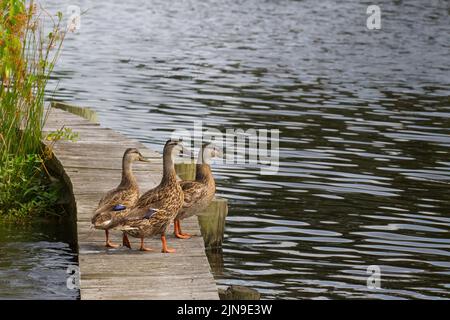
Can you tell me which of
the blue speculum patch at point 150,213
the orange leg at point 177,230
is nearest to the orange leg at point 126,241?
the blue speculum patch at point 150,213

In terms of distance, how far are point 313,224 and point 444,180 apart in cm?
346

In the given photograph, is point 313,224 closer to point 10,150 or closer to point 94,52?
point 10,150

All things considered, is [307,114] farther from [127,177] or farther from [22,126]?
[127,177]

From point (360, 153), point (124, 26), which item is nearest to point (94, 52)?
point (124, 26)

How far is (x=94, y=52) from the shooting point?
108 ft

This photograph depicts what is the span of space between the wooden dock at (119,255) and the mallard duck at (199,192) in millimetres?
176

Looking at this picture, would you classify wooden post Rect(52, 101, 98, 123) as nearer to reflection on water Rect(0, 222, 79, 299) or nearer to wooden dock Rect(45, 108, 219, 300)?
wooden dock Rect(45, 108, 219, 300)

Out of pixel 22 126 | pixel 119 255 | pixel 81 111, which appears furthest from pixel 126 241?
pixel 81 111

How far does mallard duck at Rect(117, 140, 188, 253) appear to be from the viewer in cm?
1062

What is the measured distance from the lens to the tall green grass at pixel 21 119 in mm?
13008

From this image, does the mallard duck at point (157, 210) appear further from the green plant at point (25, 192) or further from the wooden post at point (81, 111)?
the wooden post at point (81, 111)

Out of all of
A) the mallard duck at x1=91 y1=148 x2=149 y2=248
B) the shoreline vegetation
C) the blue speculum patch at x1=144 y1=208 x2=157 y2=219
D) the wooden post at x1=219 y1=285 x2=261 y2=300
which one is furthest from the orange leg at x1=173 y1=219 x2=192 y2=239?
the shoreline vegetation

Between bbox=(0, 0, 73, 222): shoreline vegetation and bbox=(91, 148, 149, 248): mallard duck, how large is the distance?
2.26 meters

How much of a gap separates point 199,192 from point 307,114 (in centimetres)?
1143
